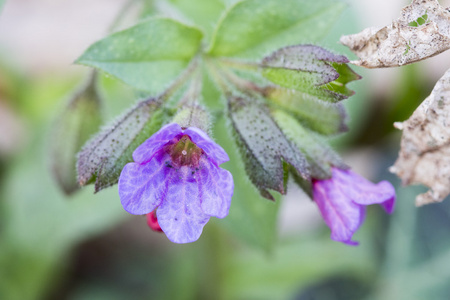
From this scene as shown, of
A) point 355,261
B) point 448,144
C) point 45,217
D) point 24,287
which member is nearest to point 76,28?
point 45,217

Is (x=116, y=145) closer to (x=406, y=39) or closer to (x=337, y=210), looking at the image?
(x=337, y=210)

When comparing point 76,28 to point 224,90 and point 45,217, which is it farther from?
point 224,90

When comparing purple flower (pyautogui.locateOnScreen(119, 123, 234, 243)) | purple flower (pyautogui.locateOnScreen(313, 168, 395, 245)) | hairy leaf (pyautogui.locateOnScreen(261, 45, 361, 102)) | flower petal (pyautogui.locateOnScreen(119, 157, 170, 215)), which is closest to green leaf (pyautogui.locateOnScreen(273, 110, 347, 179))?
purple flower (pyautogui.locateOnScreen(313, 168, 395, 245))

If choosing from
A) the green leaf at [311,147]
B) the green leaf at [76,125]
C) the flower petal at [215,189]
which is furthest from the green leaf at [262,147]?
the green leaf at [76,125]

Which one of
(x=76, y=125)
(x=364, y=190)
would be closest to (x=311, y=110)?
(x=364, y=190)

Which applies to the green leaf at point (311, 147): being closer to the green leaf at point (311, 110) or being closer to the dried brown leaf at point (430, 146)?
the green leaf at point (311, 110)
